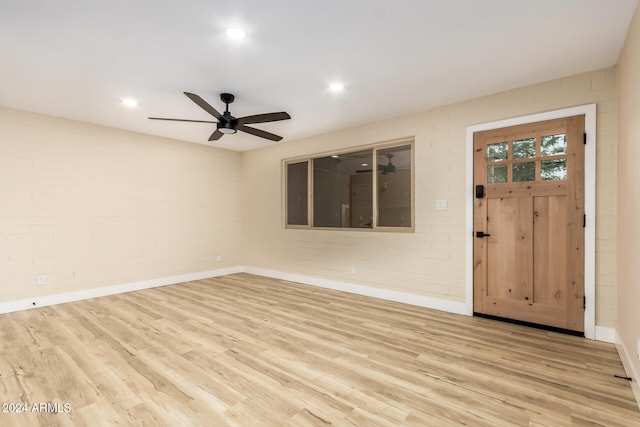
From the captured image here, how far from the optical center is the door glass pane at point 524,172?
3402mm

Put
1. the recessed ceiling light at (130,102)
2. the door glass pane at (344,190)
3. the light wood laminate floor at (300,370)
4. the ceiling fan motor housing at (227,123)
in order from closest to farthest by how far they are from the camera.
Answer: the light wood laminate floor at (300,370) < the ceiling fan motor housing at (227,123) < the recessed ceiling light at (130,102) < the door glass pane at (344,190)

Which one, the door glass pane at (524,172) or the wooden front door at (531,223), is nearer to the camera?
the wooden front door at (531,223)

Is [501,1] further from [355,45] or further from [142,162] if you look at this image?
[142,162]

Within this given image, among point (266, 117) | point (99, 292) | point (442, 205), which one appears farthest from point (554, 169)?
point (99, 292)

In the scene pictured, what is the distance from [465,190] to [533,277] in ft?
3.98

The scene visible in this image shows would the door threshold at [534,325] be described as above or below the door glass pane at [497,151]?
below

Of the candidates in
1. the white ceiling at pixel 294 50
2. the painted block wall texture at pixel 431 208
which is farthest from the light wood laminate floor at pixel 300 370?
the white ceiling at pixel 294 50

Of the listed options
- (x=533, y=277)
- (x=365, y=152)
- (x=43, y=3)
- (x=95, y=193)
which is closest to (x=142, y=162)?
(x=95, y=193)

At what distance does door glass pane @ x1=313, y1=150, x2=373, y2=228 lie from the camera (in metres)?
5.00

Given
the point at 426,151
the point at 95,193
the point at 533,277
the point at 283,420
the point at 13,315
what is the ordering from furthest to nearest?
the point at 95,193
the point at 426,151
the point at 13,315
the point at 533,277
the point at 283,420

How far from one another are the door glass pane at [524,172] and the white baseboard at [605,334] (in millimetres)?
1600

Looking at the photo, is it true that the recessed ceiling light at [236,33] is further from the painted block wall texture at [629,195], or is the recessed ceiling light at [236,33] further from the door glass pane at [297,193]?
the door glass pane at [297,193]

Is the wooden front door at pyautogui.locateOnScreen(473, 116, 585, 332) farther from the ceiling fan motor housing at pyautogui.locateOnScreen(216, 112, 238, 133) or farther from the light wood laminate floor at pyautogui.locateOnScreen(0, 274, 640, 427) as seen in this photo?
the ceiling fan motor housing at pyautogui.locateOnScreen(216, 112, 238, 133)

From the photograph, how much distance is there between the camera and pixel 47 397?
2.08 m
